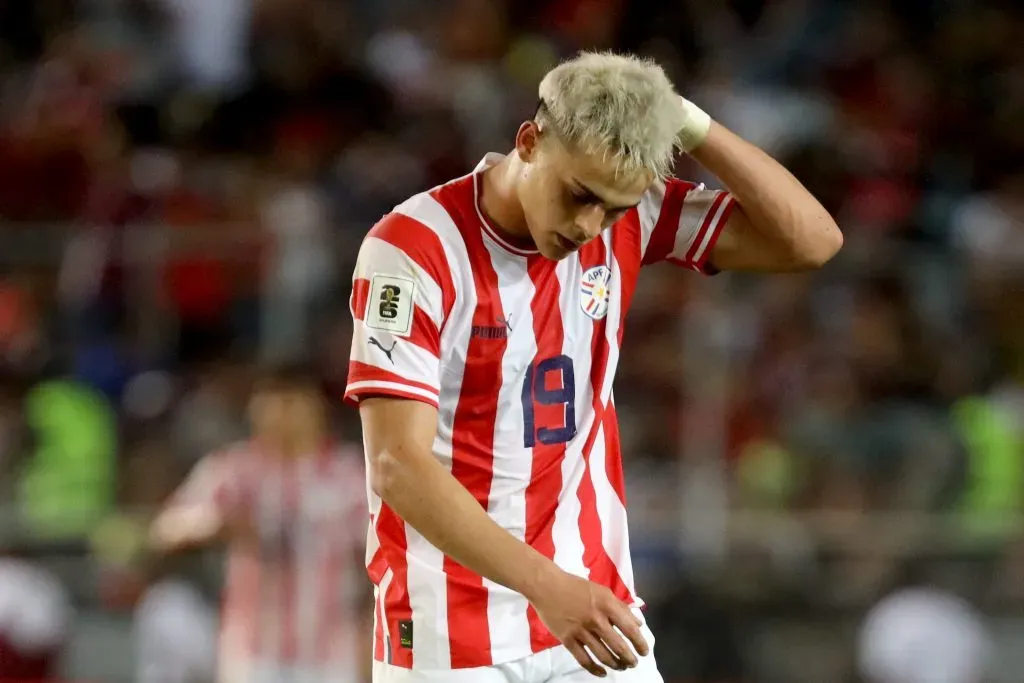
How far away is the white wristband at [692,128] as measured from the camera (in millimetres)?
3122

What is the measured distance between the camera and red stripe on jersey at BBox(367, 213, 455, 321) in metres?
3.05

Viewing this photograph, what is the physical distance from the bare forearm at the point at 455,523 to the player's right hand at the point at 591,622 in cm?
4

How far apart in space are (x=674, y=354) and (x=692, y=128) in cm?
425

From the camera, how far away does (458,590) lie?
3225 mm

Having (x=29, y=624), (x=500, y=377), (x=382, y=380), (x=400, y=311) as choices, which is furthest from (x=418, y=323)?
(x=29, y=624)

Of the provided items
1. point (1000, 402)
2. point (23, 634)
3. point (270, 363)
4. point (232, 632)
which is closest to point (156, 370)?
point (270, 363)

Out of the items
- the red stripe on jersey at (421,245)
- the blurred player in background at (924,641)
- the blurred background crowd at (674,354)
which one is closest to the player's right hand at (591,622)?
the red stripe on jersey at (421,245)

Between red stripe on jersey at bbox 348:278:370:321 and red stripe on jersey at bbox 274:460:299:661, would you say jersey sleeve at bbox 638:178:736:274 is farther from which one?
red stripe on jersey at bbox 274:460:299:661

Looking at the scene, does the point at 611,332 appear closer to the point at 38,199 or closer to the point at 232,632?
the point at 232,632

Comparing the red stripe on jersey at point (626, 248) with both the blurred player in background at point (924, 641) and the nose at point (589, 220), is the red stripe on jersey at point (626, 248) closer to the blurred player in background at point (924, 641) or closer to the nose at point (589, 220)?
the nose at point (589, 220)

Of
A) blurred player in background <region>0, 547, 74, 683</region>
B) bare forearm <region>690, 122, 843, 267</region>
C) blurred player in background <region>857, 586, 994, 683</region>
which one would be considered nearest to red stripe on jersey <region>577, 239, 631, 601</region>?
bare forearm <region>690, 122, 843, 267</region>

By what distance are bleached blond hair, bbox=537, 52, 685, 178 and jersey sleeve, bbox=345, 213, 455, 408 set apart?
1.21ft

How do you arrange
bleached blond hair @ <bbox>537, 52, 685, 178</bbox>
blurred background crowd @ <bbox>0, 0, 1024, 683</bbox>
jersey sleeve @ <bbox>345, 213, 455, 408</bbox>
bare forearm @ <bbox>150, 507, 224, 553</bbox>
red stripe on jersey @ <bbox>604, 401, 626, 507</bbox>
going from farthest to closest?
blurred background crowd @ <bbox>0, 0, 1024, 683</bbox> < bare forearm @ <bbox>150, 507, 224, 553</bbox> < red stripe on jersey @ <bbox>604, 401, 626, 507</bbox> < jersey sleeve @ <bbox>345, 213, 455, 408</bbox> < bleached blond hair @ <bbox>537, 52, 685, 178</bbox>

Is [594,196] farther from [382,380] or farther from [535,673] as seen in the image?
[535,673]
